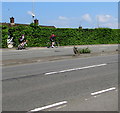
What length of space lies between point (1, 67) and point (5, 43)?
14.0 metres

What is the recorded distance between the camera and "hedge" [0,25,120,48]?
2643cm

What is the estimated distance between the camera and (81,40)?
33938 millimetres

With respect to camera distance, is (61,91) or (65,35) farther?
(65,35)

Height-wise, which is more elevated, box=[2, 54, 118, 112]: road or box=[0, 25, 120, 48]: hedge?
box=[0, 25, 120, 48]: hedge

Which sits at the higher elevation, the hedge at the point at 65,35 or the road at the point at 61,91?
the hedge at the point at 65,35

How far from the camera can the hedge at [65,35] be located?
→ 26.4 metres

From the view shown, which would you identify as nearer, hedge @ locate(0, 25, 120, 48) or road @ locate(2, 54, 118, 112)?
road @ locate(2, 54, 118, 112)

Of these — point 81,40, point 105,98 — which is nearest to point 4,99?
point 105,98

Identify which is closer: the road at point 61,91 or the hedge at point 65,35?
the road at point 61,91

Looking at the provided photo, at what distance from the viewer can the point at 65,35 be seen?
31.3 m

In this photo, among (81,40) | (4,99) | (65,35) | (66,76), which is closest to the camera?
(4,99)

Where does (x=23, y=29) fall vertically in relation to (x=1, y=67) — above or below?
above

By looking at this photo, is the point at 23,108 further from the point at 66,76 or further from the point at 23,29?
the point at 23,29

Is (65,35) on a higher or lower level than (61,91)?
higher
